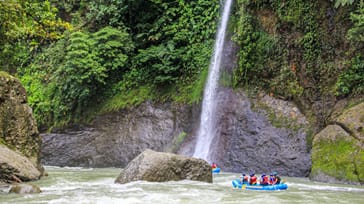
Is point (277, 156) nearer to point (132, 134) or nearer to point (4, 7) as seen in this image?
point (132, 134)

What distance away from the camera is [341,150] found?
12914mm

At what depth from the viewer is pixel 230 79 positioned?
17.3m

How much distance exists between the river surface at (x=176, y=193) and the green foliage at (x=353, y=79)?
3778mm

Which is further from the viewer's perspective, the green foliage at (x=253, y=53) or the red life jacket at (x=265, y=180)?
the green foliage at (x=253, y=53)

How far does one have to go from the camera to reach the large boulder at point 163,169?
11391mm

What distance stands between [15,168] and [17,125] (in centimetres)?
202

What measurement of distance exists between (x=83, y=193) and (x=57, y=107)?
11.3 meters

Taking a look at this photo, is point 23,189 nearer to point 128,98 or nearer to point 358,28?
point 358,28

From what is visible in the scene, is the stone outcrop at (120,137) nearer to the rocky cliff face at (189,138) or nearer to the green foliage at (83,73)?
the rocky cliff face at (189,138)

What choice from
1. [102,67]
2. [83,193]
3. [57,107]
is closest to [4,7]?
[83,193]

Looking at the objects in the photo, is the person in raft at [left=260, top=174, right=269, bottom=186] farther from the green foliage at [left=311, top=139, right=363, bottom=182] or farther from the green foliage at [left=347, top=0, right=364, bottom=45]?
the green foliage at [left=347, top=0, right=364, bottom=45]

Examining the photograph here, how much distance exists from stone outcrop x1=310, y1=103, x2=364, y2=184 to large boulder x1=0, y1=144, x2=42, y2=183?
291 inches

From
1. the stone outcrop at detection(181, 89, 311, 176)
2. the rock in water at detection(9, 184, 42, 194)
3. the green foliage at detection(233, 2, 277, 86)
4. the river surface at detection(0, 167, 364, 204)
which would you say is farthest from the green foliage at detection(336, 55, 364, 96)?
the rock in water at detection(9, 184, 42, 194)

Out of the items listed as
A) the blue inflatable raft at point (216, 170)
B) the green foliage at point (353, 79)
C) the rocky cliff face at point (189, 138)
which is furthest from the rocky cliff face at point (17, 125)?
the green foliage at point (353, 79)
